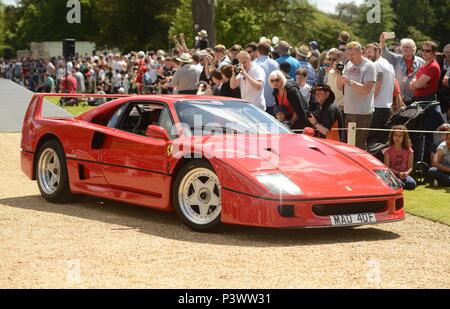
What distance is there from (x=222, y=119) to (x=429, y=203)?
298 cm

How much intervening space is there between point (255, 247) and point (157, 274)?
4.53 feet

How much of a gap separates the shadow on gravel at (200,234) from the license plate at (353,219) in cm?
18

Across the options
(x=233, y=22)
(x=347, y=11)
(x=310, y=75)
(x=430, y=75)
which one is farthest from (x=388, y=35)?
(x=347, y=11)

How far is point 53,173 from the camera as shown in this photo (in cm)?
1034

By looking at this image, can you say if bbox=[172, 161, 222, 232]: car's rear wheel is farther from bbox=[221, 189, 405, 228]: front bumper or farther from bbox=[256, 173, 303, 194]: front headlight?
bbox=[256, 173, 303, 194]: front headlight

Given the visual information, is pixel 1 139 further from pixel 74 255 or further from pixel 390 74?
pixel 74 255

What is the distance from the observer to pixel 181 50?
18734mm

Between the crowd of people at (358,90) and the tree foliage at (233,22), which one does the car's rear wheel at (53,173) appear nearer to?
the crowd of people at (358,90)

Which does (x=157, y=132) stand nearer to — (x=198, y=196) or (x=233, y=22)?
(x=198, y=196)

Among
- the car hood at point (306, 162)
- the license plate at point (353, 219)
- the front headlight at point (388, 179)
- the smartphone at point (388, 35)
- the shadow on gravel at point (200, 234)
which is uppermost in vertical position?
the smartphone at point (388, 35)

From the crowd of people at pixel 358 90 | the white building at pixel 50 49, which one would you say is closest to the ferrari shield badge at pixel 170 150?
the crowd of people at pixel 358 90

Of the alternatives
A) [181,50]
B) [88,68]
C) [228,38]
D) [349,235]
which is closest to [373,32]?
[228,38]

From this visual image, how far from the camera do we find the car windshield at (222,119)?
8.90 m

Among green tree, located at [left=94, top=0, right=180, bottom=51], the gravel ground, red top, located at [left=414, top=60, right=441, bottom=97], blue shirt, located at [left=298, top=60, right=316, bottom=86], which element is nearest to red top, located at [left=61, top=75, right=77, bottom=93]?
blue shirt, located at [left=298, top=60, right=316, bottom=86]
